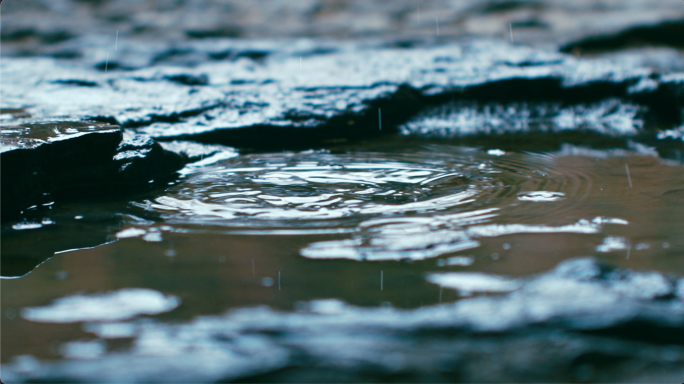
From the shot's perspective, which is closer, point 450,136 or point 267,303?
point 267,303

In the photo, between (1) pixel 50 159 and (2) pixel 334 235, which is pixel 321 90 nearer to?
(1) pixel 50 159

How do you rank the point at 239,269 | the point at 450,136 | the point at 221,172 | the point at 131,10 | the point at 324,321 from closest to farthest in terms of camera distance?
the point at 324,321, the point at 239,269, the point at 221,172, the point at 450,136, the point at 131,10

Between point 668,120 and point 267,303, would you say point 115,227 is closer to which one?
point 267,303

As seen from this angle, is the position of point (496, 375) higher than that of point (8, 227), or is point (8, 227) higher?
point (8, 227)

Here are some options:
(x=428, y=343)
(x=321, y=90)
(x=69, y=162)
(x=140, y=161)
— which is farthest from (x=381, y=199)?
(x=321, y=90)

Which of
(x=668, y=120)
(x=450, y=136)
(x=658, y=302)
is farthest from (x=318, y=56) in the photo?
(x=658, y=302)

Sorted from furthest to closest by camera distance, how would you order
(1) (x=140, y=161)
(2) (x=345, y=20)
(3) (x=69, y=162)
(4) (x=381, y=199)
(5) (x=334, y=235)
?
1. (2) (x=345, y=20)
2. (1) (x=140, y=161)
3. (3) (x=69, y=162)
4. (4) (x=381, y=199)
5. (5) (x=334, y=235)

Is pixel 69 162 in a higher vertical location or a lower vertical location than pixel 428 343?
higher
